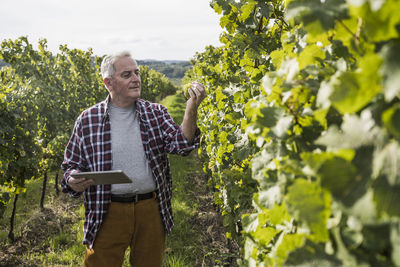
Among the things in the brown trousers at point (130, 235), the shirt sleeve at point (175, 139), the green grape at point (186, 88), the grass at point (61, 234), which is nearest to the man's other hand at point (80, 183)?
the brown trousers at point (130, 235)

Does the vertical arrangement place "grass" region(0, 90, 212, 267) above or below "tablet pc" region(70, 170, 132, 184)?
below

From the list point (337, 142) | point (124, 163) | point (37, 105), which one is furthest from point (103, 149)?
point (37, 105)

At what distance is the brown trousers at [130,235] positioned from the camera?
2.54 m

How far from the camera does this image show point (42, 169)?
623 centimetres

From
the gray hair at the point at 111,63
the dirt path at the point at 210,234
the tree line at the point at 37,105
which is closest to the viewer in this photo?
the gray hair at the point at 111,63

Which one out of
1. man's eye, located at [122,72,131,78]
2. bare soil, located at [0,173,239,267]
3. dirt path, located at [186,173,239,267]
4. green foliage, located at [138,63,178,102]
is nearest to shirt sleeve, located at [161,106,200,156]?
man's eye, located at [122,72,131,78]

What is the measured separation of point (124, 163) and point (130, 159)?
2.3 inches

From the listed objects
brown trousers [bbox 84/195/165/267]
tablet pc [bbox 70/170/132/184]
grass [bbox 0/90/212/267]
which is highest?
tablet pc [bbox 70/170/132/184]

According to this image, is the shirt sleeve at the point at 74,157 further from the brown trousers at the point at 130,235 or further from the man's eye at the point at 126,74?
the man's eye at the point at 126,74

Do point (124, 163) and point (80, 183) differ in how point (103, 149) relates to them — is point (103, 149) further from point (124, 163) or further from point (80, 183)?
point (80, 183)

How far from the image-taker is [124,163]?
2555 mm

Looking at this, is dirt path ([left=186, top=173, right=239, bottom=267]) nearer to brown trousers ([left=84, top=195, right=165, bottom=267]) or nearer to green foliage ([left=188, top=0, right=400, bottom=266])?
brown trousers ([left=84, top=195, right=165, bottom=267])

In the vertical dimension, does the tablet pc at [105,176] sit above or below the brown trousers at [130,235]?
above

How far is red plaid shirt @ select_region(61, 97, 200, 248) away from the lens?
99.6 inches
